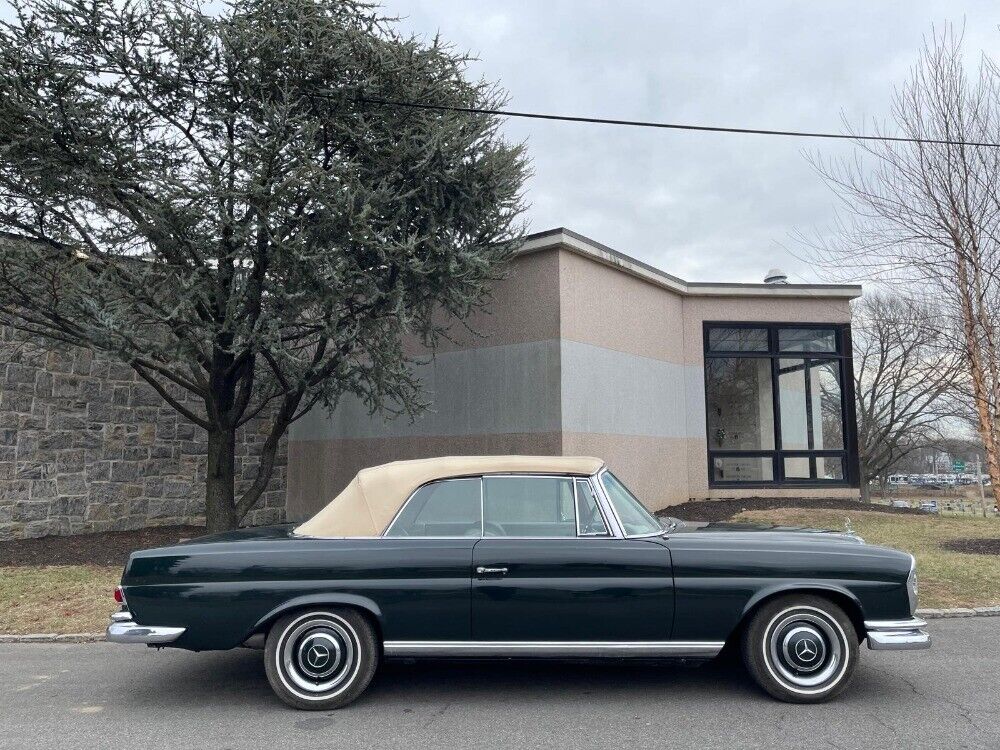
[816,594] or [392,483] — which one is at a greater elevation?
[392,483]

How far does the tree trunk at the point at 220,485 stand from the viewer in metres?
11.2

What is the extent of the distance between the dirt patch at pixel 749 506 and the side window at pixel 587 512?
8409mm

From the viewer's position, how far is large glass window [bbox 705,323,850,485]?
1575 centimetres

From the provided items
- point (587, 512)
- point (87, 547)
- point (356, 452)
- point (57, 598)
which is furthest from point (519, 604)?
point (356, 452)

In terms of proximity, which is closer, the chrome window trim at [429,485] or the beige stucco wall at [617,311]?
the chrome window trim at [429,485]

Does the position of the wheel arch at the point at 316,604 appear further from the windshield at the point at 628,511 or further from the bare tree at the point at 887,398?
the bare tree at the point at 887,398

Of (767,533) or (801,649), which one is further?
(767,533)

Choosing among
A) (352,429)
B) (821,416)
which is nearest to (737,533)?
(352,429)

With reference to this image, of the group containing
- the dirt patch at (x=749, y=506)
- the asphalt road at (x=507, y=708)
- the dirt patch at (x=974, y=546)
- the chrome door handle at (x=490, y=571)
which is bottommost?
the asphalt road at (x=507, y=708)

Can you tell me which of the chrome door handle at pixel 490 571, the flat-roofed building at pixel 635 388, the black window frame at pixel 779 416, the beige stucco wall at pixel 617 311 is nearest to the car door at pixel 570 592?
the chrome door handle at pixel 490 571

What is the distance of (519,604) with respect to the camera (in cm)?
467

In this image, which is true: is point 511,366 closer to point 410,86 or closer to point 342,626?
point 410,86

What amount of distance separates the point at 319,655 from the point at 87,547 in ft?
27.9

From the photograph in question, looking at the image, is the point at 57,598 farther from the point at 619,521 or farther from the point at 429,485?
the point at 619,521
